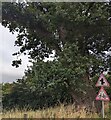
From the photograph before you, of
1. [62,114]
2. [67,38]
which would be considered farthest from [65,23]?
[62,114]

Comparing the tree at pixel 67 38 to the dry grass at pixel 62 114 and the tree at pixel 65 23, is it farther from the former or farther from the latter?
the dry grass at pixel 62 114

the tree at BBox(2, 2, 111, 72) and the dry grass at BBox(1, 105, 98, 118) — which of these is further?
the tree at BBox(2, 2, 111, 72)

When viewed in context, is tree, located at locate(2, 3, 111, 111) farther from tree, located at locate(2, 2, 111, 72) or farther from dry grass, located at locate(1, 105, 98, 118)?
dry grass, located at locate(1, 105, 98, 118)

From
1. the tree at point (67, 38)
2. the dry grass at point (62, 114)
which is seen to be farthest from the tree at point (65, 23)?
the dry grass at point (62, 114)

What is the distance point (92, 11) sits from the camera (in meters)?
15.7

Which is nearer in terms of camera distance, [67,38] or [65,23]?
[65,23]

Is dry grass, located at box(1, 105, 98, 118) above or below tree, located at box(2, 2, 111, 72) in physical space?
below

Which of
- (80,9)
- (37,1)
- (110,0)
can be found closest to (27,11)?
(37,1)

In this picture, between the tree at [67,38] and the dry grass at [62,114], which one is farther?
the tree at [67,38]

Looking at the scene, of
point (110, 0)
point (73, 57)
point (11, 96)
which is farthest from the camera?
point (11, 96)

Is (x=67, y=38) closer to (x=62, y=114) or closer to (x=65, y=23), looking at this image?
(x=65, y=23)

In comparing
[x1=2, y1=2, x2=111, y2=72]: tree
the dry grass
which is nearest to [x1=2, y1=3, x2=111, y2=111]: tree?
[x1=2, y1=2, x2=111, y2=72]: tree

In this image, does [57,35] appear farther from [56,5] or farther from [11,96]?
[11,96]

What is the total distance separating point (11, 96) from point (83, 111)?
8036 millimetres
